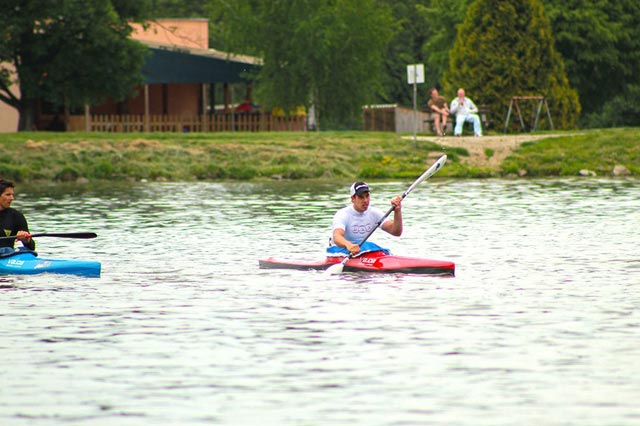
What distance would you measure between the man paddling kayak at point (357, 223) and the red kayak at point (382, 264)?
202 millimetres

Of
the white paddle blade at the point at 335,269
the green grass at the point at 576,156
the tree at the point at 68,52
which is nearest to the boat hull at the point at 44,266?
the white paddle blade at the point at 335,269

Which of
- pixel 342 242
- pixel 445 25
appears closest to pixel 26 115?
pixel 445 25

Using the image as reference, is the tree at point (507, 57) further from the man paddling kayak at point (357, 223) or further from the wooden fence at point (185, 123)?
the man paddling kayak at point (357, 223)

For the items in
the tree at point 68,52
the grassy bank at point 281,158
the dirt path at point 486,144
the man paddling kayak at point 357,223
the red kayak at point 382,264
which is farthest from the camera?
the tree at point 68,52

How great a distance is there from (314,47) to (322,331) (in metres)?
39.5

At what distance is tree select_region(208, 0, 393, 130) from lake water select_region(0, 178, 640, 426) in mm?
27288

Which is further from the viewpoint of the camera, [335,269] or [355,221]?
[355,221]

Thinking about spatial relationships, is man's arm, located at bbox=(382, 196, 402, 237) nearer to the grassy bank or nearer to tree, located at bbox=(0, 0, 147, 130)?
the grassy bank

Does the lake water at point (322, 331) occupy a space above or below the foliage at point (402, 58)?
below

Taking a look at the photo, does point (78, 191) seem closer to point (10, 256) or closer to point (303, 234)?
point (303, 234)

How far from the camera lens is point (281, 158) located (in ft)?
135

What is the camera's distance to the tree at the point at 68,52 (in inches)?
1785

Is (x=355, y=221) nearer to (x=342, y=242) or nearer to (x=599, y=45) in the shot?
(x=342, y=242)

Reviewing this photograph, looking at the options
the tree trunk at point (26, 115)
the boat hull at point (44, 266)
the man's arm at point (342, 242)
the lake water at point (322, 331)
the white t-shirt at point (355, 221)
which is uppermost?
the tree trunk at point (26, 115)
